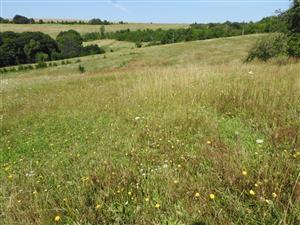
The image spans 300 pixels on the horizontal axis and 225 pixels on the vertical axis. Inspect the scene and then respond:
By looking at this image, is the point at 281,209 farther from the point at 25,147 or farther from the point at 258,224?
the point at 25,147

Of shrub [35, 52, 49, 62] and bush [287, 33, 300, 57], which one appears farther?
shrub [35, 52, 49, 62]

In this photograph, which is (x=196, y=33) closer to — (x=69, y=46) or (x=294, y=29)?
(x=69, y=46)

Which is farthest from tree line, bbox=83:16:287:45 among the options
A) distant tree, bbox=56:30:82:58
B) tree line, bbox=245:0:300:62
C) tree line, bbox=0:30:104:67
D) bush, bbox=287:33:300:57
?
bush, bbox=287:33:300:57

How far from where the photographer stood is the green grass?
267 centimetres

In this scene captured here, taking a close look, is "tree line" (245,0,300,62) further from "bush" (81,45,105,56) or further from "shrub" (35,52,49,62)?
"shrub" (35,52,49,62)

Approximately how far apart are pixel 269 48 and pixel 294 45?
2.75 meters

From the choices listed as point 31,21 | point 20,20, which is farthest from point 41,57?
point 31,21

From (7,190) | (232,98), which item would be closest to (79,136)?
(7,190)

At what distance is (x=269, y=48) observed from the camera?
614 inches

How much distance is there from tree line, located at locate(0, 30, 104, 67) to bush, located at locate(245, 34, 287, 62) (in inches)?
2824

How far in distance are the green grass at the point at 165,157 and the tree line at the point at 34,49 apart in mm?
81367

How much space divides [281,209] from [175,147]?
172cm

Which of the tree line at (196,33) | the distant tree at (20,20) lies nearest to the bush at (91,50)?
the tree line at (196,33)

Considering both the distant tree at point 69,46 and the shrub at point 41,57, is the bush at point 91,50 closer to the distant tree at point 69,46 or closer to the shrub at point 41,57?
the distant tree at point 69,46
